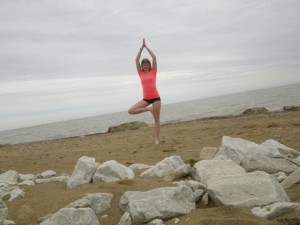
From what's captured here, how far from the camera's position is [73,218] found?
255 centimetres

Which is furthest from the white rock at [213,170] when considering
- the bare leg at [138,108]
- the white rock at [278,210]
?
the bare leg at [138,108]

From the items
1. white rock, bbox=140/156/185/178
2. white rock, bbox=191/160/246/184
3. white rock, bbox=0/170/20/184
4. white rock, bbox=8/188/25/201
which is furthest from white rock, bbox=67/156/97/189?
white rock, bbox=191/160/246/184

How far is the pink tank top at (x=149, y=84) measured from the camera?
23.1ft

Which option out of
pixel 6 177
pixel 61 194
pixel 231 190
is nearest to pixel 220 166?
pixel 231 190

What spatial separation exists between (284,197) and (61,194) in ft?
7.67

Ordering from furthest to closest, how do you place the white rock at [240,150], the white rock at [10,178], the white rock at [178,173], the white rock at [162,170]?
1. the white rock at [10,178]
2. the white rock at [240,150]
3. the white rock at [162,170]
4. the white rock at [178,173]

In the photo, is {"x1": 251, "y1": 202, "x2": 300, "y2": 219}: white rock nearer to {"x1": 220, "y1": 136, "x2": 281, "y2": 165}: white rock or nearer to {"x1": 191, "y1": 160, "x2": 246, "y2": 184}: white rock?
{"x1": 191, "y1": 160, "x2": 246, "y2": 184}: white rock

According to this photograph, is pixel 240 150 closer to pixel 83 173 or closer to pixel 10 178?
pixel 83 173

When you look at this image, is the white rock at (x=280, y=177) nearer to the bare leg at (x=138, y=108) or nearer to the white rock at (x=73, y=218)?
the white rock at (x=73, y=218)

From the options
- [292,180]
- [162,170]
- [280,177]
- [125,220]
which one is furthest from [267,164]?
[125,220]

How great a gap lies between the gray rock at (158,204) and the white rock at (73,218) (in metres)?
0.36

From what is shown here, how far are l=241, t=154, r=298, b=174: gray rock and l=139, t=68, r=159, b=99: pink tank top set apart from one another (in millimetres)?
3403

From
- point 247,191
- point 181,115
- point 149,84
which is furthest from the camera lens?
point 181,115

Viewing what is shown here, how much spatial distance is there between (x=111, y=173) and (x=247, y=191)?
6.09ft
